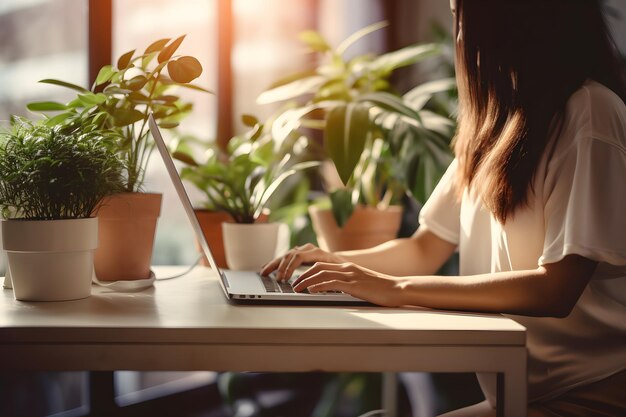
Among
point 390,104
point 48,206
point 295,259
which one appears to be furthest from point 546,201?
point 48,206

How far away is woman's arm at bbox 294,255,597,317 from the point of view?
33.5 inches

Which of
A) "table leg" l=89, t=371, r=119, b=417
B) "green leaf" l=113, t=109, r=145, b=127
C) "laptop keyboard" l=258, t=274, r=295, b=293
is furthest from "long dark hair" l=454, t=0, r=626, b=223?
"table leg" l=89, t=371, r=119, b=417

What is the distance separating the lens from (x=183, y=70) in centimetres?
98

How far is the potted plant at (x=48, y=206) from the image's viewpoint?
86cm

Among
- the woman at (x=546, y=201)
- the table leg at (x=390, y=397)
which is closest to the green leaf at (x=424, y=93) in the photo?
Result: the woman at (x=546, y=201)

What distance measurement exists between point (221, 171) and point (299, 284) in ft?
1.69

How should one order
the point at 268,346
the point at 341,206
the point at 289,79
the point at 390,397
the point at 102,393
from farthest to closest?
the point at 289,79
the point at 390,397
the point at 341,206
the point at 102,393
the point at 268,346

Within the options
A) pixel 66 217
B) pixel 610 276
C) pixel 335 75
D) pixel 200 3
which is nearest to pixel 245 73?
pixel 200 3

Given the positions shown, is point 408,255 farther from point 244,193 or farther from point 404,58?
point 404,58

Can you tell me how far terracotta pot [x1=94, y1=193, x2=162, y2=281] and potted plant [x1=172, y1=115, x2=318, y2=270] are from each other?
0.25m

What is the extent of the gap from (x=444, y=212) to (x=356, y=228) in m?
0.31

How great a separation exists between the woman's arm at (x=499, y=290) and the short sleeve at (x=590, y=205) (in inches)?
1.1

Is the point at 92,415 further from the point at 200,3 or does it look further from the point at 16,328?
the point at 200,3

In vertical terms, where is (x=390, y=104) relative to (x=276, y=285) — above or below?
above
